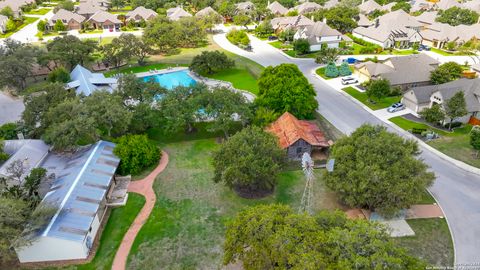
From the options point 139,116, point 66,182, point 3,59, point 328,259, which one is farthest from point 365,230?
point 3,59

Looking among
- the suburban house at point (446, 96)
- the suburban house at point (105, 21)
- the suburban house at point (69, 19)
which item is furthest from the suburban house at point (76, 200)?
the suburban house at point (69, 19)

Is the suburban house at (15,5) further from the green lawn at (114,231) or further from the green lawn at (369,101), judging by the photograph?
the green lawn at (369,101)

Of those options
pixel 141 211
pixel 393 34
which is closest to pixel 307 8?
pixel 393 34

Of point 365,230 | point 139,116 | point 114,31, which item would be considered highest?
point 365,230

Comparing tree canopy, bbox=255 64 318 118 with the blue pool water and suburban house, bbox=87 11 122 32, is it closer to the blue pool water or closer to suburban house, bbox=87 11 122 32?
the blue pool water

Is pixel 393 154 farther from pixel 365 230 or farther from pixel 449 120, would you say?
pixel 449 120

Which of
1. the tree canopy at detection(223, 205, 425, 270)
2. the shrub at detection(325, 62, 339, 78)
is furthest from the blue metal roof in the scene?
the shrub at detection(325, 62, 339, 78)

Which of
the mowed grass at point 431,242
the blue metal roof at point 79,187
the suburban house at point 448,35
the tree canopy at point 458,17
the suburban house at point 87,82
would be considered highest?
the tree canopy at point 458,17
